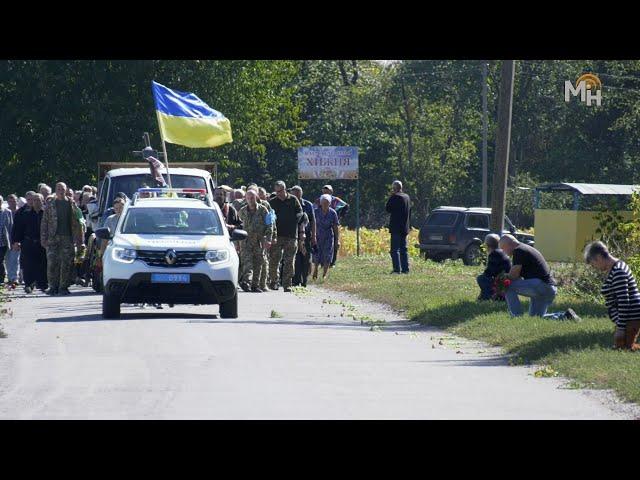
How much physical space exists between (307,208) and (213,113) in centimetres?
292

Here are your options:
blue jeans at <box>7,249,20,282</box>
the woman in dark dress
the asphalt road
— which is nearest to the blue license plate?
the asphalt road

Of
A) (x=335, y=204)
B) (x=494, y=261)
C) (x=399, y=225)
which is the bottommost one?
(x=399, y=225)

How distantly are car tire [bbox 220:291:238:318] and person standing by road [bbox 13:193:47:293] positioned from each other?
8.11m

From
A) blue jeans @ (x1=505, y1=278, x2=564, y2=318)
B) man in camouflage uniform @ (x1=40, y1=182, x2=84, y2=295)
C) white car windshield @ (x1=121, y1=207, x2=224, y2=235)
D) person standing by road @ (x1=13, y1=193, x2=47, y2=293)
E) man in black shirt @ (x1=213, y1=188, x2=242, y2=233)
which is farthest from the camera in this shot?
person standing by road @ (x1=13, y1=193, x2=47, y2=293)

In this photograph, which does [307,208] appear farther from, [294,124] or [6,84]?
[294,124]

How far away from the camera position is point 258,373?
15.4m

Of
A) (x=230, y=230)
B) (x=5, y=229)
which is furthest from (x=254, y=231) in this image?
(x=5, y=229)

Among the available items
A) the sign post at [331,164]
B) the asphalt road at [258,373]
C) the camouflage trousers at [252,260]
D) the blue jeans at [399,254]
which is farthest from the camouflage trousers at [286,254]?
the sign post at [331,164]

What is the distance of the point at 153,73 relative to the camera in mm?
50312

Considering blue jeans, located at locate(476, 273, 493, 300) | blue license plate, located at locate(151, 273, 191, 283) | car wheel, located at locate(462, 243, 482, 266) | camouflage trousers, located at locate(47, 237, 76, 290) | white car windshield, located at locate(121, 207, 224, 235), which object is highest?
white car windshield, located at locate(121, 207, 224, 235)

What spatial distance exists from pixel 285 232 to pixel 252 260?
1051 mm

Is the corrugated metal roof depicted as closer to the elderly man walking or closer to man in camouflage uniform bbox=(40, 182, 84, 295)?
the elderly man walking

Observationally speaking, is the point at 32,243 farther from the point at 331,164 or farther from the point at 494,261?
the point at 331,164

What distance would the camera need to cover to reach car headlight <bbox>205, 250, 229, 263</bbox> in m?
22.5
